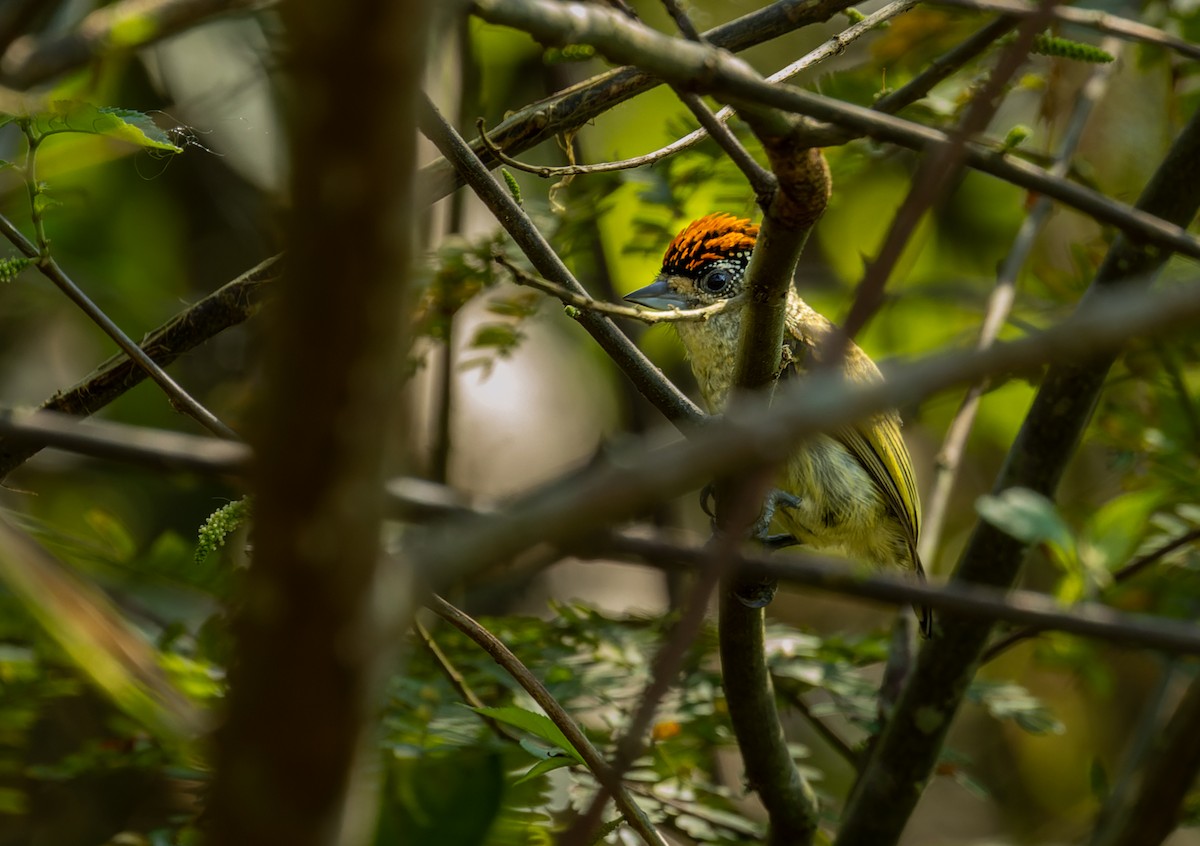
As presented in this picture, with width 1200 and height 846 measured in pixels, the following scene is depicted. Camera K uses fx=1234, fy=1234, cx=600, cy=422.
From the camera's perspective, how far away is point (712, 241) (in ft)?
11.1

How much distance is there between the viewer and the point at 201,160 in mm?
5000

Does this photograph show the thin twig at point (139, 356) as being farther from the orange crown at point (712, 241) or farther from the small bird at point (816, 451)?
the orange crown at point (712, 241)

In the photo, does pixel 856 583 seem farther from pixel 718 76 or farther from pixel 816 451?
pixel 816 451

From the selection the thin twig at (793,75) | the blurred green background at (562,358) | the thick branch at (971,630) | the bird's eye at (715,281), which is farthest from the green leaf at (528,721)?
the bird's eye at (715,281)

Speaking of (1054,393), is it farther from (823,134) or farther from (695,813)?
(823,134)

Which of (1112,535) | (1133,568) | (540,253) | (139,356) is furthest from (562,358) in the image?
(1112,535)

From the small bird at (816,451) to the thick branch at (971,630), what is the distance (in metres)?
0.55

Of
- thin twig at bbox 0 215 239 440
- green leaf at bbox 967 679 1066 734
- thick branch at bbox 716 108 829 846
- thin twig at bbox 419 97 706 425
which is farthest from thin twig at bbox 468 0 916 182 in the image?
green leaf at bbox 967 679 1066 734

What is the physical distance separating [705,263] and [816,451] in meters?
0.60

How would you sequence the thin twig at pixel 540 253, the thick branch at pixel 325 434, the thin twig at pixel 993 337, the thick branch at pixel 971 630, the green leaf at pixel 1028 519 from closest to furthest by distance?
the thick branch at pixel 325 434, the green leaf at pixel 1028 519, the thin twig at pixel 540 253, the thick branch at pixel 971 630, the thin twig at pixel 993 337

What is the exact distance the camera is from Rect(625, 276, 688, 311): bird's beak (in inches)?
134

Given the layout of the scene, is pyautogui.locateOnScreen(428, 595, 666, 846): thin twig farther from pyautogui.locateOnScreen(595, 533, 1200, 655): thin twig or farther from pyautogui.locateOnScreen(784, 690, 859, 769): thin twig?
pyautogui.locateOnScreen(784, 690, 859, 769): thin twig

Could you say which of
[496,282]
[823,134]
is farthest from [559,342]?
[823,134]

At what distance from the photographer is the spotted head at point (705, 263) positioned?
11.1ft
